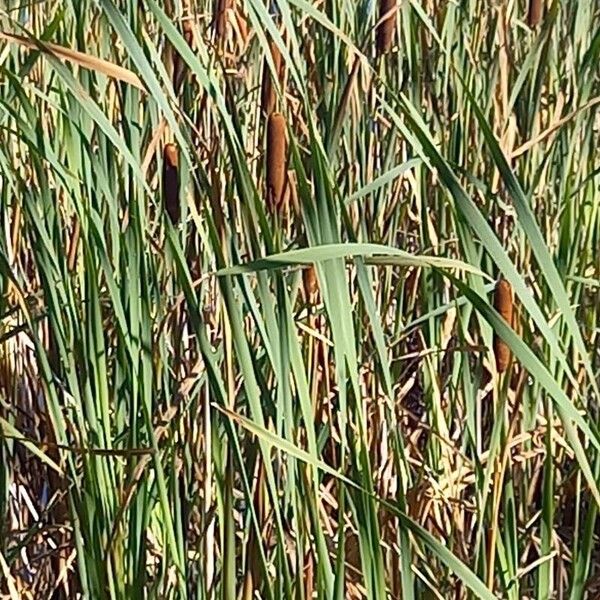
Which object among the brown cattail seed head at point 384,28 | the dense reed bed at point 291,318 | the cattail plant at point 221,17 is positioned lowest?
the dense reed bed at point 291,318

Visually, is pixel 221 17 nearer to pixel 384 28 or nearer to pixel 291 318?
pixel 384 28

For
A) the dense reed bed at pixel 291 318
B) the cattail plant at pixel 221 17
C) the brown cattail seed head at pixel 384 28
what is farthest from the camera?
the cattail plant at pixel 221 17

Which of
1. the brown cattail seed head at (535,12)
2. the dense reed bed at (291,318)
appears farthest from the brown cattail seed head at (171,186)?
the brown cattail seed head at (535,12)

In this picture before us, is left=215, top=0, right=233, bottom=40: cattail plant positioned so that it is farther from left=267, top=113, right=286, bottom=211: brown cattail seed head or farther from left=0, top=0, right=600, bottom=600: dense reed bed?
left=267, top=113, right=286, bottom=211: brown cattail seed head

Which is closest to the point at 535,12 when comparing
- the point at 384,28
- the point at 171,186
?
the point at 384,28

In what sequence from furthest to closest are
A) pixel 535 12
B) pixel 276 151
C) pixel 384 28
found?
pixel 535 12 → pixel 384 28 → pixel 276 151

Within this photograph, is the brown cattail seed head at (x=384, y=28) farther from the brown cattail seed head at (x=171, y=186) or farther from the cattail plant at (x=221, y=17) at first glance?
the brown cattail seed head at (x=171, y=186)

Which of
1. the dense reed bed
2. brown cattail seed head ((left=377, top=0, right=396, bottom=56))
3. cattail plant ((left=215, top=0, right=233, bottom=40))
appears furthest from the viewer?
cattail plant ((left=215, top=0, right=233, bottom=40))

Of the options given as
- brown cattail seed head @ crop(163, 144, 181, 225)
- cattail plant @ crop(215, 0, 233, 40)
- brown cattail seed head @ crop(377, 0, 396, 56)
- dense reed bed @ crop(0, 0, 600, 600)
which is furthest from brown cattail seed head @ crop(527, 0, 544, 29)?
brown cattail seed head @ crop(163, 144, 181, 225)

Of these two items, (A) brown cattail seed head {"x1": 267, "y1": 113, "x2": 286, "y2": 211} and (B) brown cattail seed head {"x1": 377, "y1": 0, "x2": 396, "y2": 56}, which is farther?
(B) brown cattail seed head {"x1": 377, "y1": 0, "x2": 396, "y2": 56}

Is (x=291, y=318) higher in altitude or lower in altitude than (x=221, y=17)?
lower

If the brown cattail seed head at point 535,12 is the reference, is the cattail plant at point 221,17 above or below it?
above

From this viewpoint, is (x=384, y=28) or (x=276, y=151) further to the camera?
(x=384, y=28)
